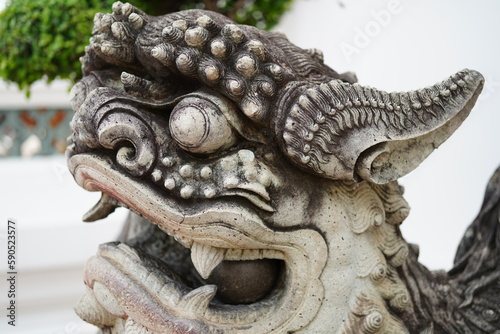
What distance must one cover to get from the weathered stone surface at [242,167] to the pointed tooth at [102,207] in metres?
0.05

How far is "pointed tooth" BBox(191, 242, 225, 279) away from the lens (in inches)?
25.1

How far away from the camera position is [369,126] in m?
0.63

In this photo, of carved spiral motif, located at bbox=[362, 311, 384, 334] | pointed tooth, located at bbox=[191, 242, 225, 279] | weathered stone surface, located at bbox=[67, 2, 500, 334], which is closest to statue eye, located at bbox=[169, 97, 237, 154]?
weathered stone surface, located at bbox=[67, 2, 500, 334]

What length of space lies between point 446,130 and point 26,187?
158 cm

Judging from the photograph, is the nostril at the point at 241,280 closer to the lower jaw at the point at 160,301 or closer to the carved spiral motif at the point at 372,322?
the lower jaw at the point at 160,301

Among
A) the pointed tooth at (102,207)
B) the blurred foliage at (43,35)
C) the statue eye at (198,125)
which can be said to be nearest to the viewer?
the statue eye at (198,125)

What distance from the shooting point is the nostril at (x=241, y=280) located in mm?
656

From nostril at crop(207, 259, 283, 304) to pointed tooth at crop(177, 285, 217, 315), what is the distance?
0.03 m

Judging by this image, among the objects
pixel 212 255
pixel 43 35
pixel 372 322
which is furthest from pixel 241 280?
pixel 43 35

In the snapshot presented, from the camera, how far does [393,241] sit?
Result: 0.72 meters

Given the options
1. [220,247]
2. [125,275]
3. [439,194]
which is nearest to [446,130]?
[220,247]

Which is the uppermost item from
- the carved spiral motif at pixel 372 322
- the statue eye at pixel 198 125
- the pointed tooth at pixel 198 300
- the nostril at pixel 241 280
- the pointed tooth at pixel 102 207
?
the statue eye at pixel 198 125

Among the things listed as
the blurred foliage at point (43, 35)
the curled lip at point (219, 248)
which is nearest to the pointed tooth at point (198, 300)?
the curled lip at point (219, 248)

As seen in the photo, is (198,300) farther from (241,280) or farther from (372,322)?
(372,322)
